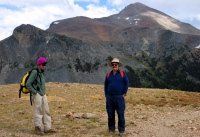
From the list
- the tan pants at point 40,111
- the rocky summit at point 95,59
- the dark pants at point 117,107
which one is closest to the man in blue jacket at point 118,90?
the dark pants at point 117,107

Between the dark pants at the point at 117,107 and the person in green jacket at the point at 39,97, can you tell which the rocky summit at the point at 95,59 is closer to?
the dark pants at the point at 117,107

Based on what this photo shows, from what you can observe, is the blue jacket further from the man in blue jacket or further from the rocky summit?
the rocky summit

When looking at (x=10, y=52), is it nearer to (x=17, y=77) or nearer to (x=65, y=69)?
(x=17, y=77)

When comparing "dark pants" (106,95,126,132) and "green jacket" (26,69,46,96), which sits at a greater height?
"green jacket" (26,69,46,96)

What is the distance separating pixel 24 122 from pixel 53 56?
147 m

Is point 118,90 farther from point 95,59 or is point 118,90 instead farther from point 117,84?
point 95,59

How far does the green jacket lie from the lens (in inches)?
363

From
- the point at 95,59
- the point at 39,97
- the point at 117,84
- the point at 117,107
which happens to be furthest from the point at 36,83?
the point at 95,59

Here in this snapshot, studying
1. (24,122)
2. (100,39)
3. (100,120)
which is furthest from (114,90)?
(100,39)

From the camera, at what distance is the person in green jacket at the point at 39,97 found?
365 inches

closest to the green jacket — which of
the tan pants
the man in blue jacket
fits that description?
the tan pants

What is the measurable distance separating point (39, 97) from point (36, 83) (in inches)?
23.2

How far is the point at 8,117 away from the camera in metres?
13.2

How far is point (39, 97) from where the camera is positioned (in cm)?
943
